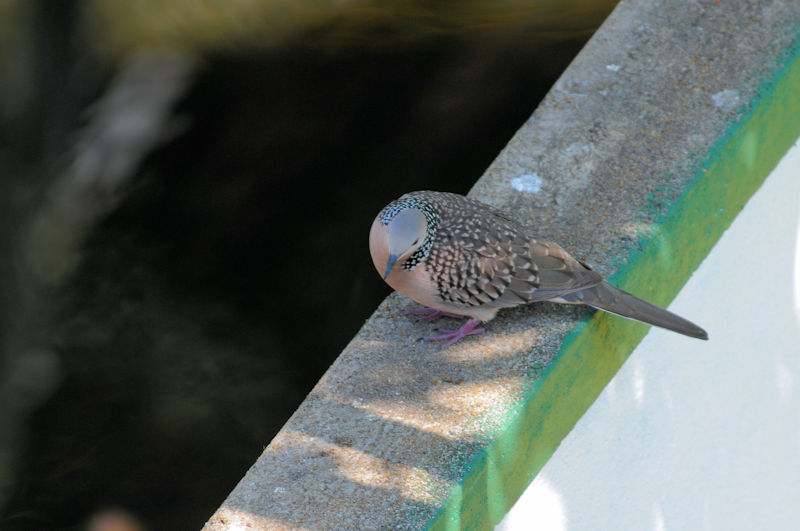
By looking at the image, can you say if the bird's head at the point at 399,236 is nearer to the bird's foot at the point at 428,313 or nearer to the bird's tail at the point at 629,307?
the bird's foot at the point at 428,313

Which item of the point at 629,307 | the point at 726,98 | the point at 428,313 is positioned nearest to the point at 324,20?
the point at 726,98

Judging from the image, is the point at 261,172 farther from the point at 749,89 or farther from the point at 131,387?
the point at 749,89

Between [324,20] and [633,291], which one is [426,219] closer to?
[633,291]

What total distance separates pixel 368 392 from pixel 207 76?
3.01 metres

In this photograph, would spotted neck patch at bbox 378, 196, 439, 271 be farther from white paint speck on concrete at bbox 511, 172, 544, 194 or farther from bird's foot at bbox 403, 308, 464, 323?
white paint speck on concrete at bbox 511, 172, 544, 194

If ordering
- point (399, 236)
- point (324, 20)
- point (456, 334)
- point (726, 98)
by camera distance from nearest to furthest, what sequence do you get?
point (399, 236) → point (456, 334) → point (726, 98) → point (324, 20)

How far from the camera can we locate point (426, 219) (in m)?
2.66

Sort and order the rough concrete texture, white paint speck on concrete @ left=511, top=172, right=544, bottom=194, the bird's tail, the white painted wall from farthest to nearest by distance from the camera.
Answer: white paint speck on concrete @ left=511, top=172, right=544, bottom=194, the white painted wall, the bird's tail, the rough concrete texture

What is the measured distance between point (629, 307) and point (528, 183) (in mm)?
623

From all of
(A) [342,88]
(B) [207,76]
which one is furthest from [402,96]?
(B) [207,76]

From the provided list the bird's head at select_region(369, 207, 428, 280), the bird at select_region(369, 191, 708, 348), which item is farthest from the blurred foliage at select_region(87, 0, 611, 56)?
the bird's head at select_region(369, 207, 428, 280)

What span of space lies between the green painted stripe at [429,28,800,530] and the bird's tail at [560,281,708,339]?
3.8 inches

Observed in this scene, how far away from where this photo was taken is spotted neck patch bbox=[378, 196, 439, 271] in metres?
2.62

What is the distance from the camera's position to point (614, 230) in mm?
2934
